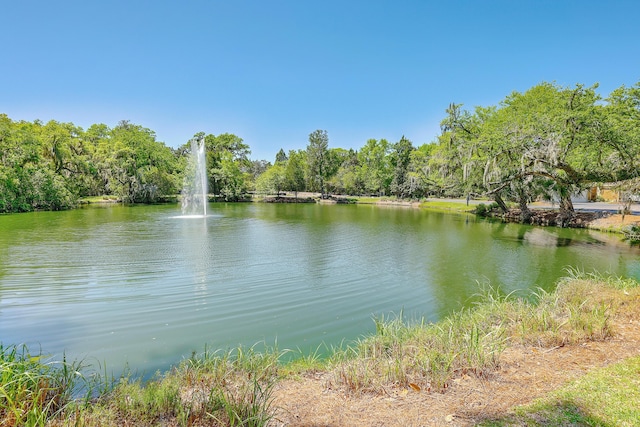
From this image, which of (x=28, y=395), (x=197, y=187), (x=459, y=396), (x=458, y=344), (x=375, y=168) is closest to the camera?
(x=28, y=395)

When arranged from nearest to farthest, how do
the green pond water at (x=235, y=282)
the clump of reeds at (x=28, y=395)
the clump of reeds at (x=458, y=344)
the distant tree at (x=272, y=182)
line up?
the clump of reeds at (x=28, y=395)
the clump of reeds at (x=458, y=344)
the green pond water at (x=235, y=282)
the distant tree at (x=272, y=182)

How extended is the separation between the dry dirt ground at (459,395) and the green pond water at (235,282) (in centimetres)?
238

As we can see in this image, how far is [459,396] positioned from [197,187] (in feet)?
122

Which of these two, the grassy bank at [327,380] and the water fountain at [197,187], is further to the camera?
the water fountain at [197,187]

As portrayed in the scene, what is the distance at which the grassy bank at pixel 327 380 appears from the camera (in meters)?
2.88

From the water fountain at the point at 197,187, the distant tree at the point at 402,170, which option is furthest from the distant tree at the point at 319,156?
the water fountain at the point at 197,187

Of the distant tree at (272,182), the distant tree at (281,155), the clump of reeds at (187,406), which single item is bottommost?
the clump of reeds at (187,406)

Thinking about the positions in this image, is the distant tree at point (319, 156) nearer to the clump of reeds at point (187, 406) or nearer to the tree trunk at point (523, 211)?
the tree trunk at point (523, 211)

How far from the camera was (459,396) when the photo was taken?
3.33 meters

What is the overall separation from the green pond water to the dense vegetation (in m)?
4.68

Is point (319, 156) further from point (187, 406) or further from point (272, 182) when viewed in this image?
point (187, 406)

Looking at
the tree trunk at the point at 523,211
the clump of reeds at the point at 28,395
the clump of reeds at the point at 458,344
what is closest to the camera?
the clump of reeds at the point at 28,395

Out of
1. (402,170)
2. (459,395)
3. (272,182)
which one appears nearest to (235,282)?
(459,395)

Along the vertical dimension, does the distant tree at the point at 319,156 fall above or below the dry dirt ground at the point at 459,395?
above
